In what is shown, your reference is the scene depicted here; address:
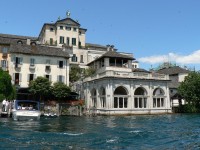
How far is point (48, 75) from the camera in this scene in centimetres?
5941

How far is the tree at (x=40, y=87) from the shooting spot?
173 feet

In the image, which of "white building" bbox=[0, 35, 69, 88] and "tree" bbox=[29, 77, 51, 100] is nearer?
"tree" bbox=[29, 77, 51, 100]

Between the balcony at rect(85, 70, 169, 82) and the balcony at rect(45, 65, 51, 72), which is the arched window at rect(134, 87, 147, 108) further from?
the balcony at rect(45, 65, 51, 72)

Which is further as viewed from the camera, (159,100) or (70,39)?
(70,39)

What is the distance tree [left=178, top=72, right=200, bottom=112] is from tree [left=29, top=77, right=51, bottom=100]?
2891cm

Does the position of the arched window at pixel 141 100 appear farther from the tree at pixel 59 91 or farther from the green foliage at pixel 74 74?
the green foliage at pixel 74 74

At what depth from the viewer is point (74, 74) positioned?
6869cm

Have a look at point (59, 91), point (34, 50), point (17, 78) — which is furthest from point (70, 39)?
point (59, 91)

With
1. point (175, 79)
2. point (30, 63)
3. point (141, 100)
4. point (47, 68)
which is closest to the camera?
point (141, 100)

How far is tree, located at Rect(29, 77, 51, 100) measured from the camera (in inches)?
2076

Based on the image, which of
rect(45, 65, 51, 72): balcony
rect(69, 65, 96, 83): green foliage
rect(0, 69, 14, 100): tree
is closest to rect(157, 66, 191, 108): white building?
rect(69, 65, 96, 83): green foliage

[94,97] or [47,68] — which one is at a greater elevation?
[47,68]

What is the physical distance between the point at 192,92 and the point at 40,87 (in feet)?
105

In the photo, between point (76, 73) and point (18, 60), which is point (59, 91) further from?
point (76, 73)
